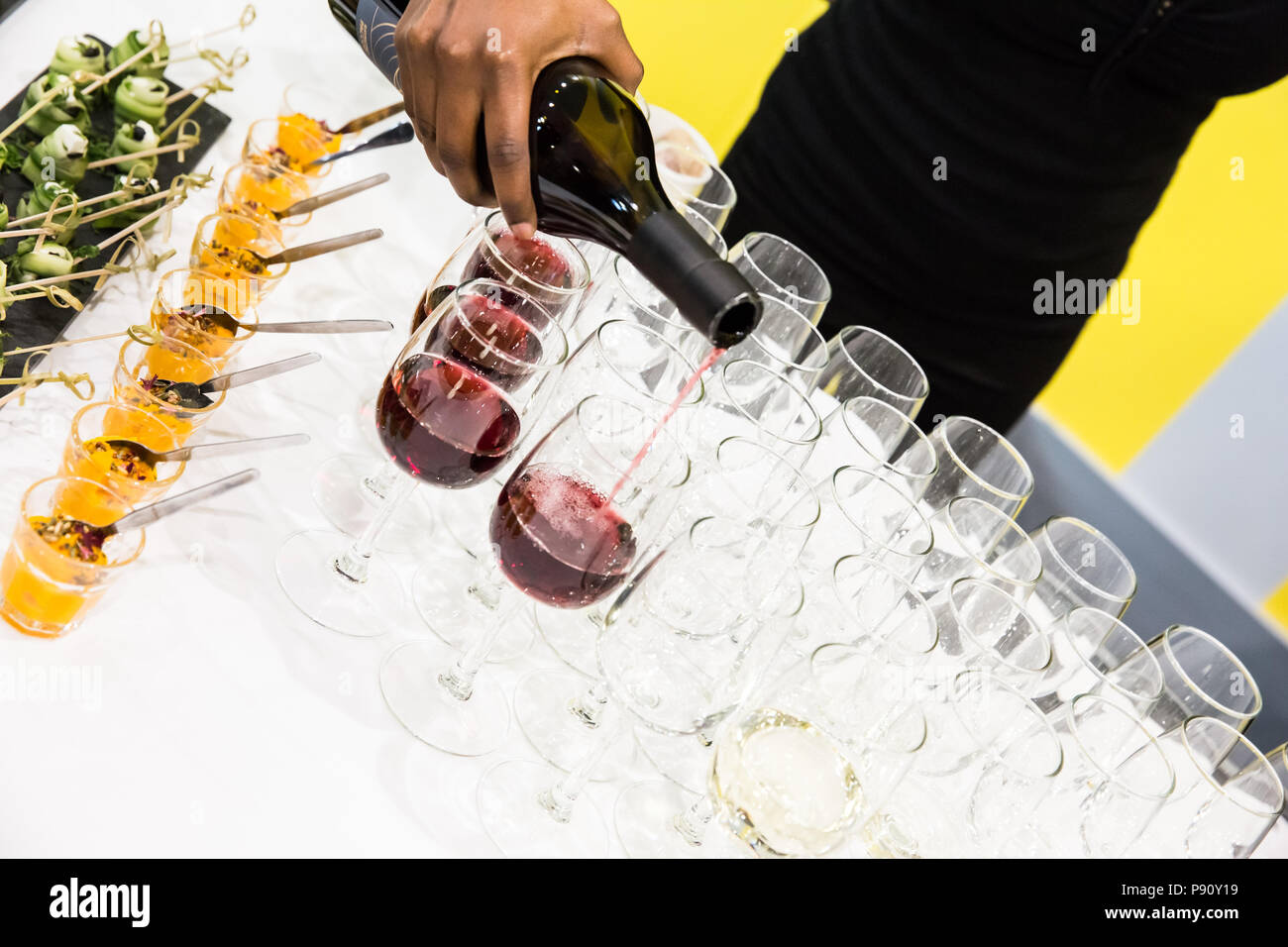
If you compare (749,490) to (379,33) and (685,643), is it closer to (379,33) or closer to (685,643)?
(685,643)

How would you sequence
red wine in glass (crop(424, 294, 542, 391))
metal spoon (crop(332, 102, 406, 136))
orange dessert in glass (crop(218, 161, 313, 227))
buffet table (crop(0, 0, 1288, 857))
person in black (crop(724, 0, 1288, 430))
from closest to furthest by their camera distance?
buffet table (crop(0, 0, 1288, 857)) < red wine in glass (crop(424, 294, 542, 391)) < orange dessert in glass (crop(218, 161, 313, 227)) < metal spoon (crop(332, 102, 406, 136)) < person in black (crop(724, 0, 1288, 430))

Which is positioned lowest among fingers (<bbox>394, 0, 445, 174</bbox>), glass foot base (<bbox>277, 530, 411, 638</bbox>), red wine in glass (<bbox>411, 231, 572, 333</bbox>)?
glass foot base (<bbox>277, 530, 411, 638</bbox>)

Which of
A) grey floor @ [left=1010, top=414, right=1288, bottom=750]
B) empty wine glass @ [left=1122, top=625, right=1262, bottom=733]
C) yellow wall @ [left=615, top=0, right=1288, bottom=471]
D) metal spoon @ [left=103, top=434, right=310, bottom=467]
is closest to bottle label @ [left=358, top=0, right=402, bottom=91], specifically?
metal spoon @ [left=103, top=434, right=310, bottom=467]

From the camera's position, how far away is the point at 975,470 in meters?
1.47

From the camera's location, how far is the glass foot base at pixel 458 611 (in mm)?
1164

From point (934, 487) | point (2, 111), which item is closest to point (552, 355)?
point (934, 487)

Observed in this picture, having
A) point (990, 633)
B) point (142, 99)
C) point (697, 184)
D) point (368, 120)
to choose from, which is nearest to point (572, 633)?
point (990, 633)

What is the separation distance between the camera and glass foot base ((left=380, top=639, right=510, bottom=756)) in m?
1.06

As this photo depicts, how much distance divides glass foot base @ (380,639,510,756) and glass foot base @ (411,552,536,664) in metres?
0.02

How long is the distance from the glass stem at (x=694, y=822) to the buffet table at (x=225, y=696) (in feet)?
0.23

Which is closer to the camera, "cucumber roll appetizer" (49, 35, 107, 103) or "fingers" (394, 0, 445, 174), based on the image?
"fingers" (394, 0, 445, 174)

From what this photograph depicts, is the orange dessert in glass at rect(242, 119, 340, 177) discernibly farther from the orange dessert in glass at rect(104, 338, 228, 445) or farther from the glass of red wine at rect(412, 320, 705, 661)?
the glass of red wine at rect(412, 320, 705, 661)

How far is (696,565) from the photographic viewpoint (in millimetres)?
947

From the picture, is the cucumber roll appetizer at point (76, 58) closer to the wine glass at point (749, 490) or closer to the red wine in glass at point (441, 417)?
the red wine in glass at point (441, 417)
